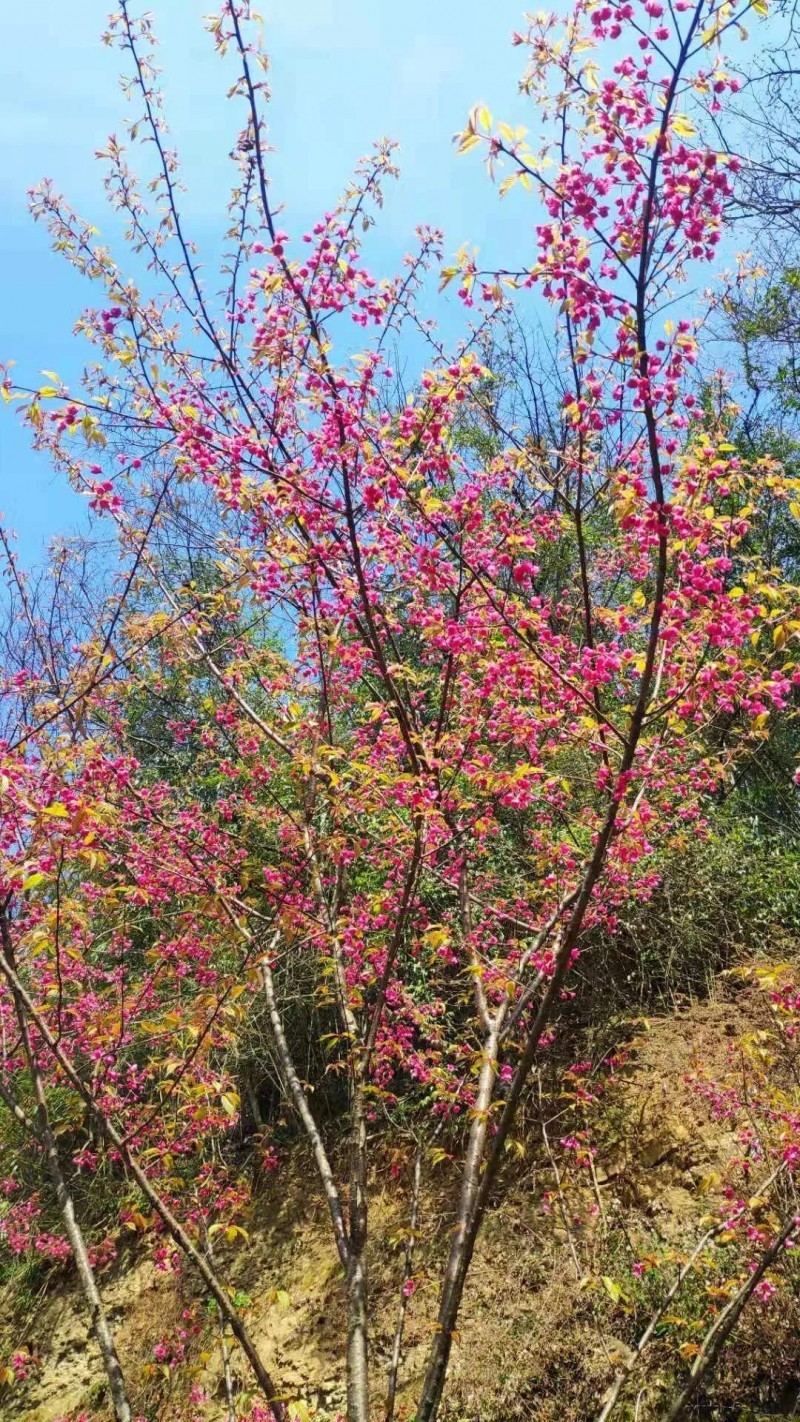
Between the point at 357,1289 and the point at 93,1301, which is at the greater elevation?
the point at 93,1301

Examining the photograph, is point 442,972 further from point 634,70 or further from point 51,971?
point 634,70

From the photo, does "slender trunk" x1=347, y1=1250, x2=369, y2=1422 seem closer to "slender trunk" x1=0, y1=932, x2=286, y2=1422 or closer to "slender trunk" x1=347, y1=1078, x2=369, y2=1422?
"slender trunk" x1=347, y1=1078, x2=369, y2=1422

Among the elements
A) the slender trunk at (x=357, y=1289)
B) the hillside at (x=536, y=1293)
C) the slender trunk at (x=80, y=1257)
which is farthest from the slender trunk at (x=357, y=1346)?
the slender trunk at (x=80, y=1257)

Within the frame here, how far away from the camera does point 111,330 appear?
2.94 metres

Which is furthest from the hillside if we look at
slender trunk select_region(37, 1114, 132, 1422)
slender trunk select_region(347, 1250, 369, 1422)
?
slender trunk select_region(37, 1114, 132, 1422)

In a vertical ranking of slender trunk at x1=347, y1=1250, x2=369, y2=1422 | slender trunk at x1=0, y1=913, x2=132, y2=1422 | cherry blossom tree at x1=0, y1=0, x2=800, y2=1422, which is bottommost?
slender trunk at x1=347, y1=1250, x2=369, y2=1422

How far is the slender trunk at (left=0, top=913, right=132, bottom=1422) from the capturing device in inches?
94.5

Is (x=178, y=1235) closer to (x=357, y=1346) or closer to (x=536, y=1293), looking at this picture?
(x=357, y=1346)

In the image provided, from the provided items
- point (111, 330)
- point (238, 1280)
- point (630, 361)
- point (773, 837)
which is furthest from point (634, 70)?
point (238, 1280)

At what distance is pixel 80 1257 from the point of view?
8.80 ft

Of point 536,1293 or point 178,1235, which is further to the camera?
point 536,1293

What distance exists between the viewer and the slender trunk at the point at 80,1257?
2400 mm

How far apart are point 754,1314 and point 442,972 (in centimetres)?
275

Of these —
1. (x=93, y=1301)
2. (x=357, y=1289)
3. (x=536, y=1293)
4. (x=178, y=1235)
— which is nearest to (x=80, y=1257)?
(x=93, y=1301)
